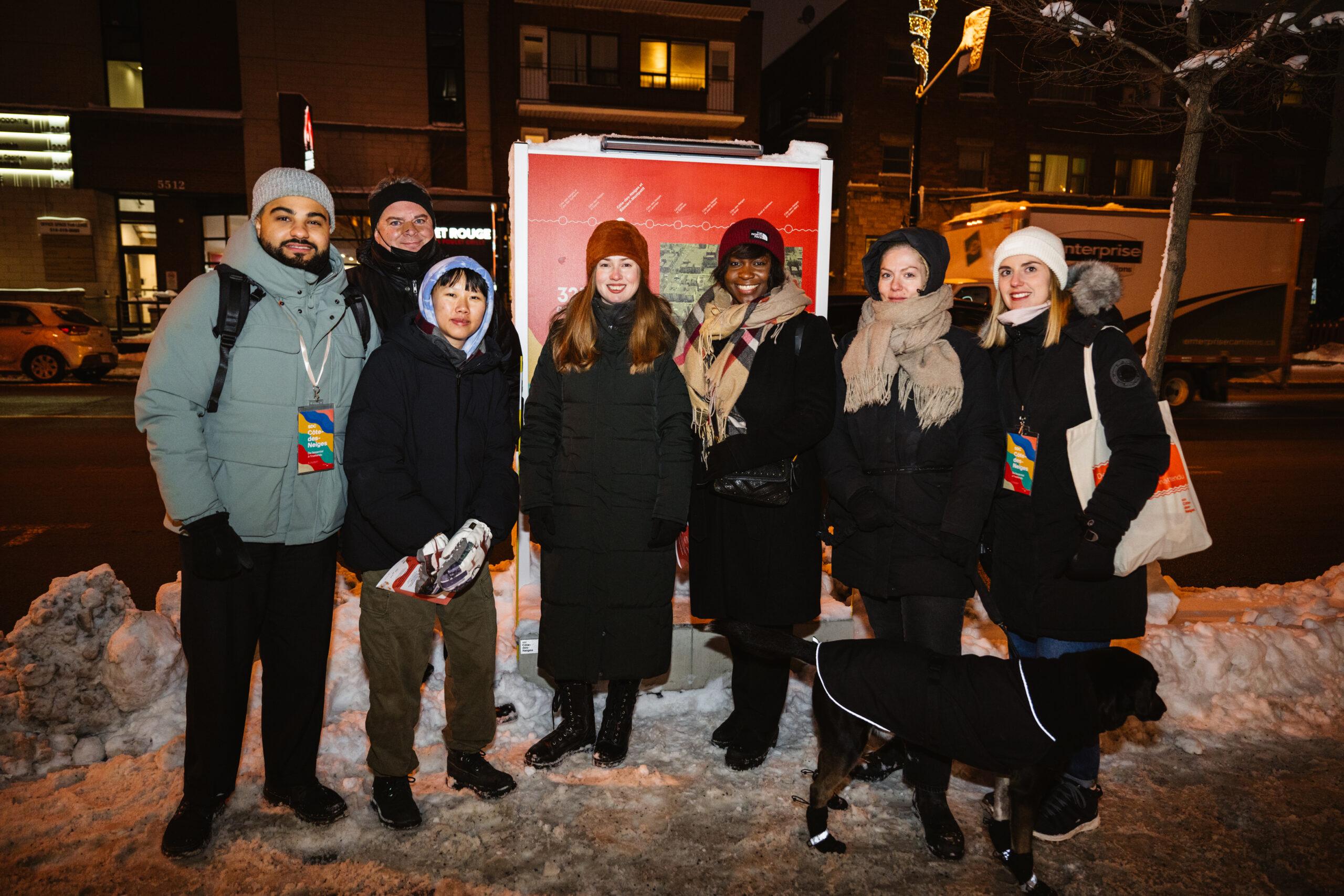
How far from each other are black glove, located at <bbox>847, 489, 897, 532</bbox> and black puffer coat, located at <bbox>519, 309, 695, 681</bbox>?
2.34ft

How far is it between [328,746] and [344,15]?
25.0m

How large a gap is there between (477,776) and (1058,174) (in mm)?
31486

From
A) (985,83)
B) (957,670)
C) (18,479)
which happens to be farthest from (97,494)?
(985,83)

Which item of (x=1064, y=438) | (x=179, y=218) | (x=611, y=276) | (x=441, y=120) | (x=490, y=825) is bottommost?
(x=490, y=825)

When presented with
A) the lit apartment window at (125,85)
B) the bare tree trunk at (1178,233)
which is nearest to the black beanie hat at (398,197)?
the bare tree trunk at (1178,233)

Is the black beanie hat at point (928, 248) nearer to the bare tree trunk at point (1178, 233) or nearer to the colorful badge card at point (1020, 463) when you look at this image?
the colorful badge card at point (1020, 463)

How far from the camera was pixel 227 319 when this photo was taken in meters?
2.58

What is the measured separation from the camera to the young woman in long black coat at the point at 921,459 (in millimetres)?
2824

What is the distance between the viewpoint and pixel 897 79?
26891 mm

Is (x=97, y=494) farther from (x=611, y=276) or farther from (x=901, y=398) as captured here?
(x=901, y=398)

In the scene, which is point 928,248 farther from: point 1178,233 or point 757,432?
point 1178,233

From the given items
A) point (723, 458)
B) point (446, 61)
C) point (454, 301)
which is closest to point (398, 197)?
point (454, 301)

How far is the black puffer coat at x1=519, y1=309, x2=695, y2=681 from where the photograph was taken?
10.6 feet

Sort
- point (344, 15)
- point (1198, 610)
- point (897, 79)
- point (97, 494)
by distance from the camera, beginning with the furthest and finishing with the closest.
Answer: point (897, 79)
point (344, 15)
point (97, 494)
point (1198, 610)
